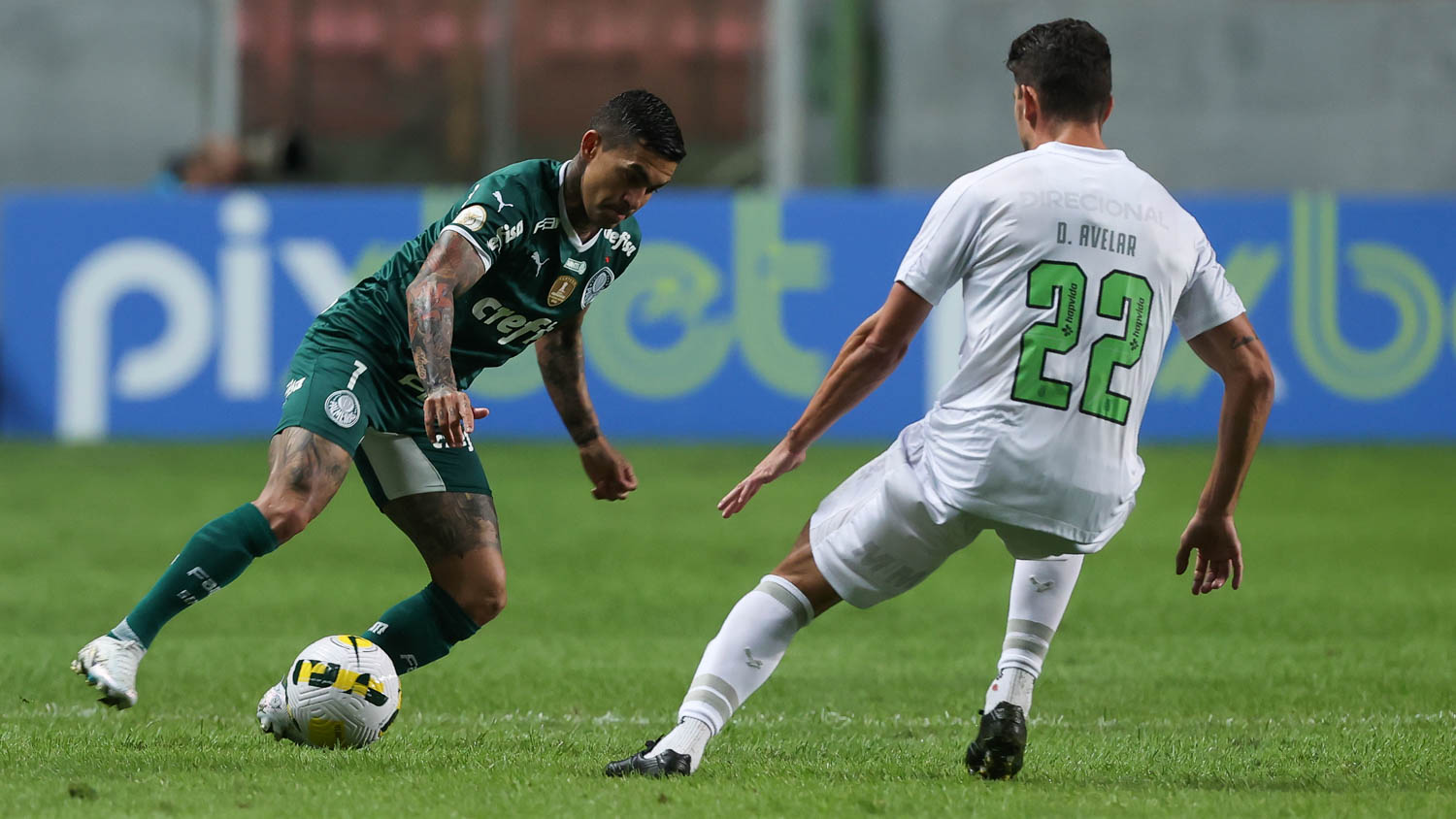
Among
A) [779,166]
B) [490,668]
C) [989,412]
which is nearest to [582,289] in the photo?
[989,412]

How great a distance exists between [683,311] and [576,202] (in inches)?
372

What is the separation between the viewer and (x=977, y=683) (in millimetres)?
7113

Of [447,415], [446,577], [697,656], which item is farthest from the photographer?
[697,656]

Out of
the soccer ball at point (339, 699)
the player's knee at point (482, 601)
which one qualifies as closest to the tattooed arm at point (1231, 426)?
the player's knee at point (482, 601)

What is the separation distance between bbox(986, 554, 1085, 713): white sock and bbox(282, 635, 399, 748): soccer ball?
5.83ft

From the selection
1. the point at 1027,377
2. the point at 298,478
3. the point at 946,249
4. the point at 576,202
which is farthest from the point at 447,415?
the point at 1027,377

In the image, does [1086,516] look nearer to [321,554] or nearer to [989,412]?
[989,412]

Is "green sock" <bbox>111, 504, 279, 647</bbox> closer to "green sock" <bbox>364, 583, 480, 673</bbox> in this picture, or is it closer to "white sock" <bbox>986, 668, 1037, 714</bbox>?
"green sock" <bbox>364, 583, 480, 673</bbox>

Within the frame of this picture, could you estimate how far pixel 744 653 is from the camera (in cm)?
474

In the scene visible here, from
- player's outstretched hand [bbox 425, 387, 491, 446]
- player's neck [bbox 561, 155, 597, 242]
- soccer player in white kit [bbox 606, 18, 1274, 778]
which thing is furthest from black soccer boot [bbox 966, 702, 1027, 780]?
player's neck [bbox 561, 155, 597, 242]

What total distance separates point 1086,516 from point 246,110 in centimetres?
1778

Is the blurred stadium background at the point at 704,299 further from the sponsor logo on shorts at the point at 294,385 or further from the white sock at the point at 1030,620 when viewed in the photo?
the sponsor logo on shorts at the point at 294,385

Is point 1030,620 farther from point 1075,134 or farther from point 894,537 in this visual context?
point 1075,134

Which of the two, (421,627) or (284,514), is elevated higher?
(284,514)
